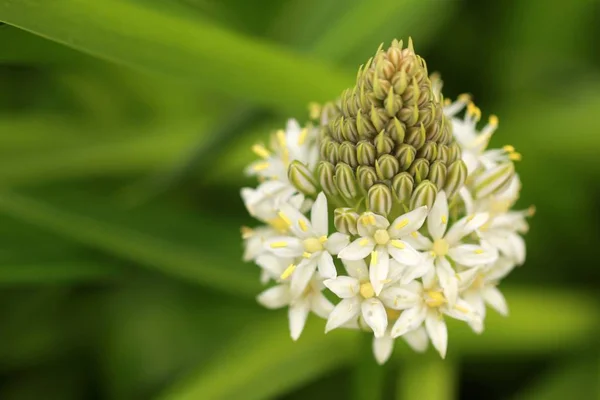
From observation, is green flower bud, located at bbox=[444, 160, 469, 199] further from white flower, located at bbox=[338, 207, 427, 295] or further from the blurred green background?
the blurred green background

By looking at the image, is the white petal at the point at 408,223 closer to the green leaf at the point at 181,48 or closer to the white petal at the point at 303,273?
the white petal at the point at 303,273

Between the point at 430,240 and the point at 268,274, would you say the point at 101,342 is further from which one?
the point at 430,240

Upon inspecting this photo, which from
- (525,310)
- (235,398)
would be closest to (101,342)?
(235,398)

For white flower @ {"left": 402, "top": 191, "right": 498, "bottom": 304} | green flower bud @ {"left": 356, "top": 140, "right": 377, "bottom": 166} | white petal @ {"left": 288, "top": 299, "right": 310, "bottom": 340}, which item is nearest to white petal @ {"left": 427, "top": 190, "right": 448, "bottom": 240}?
white flower @ {"left": 402, "top": 191, "right": 498, "bottom": 304}

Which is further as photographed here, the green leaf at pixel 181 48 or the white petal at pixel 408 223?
the green leaf at pixel 181 48

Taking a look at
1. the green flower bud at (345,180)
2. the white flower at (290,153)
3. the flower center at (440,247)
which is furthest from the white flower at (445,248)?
the white flower at (290,153)

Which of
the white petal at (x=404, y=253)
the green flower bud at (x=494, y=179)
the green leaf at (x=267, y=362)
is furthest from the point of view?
the green leaf at (x=267, y=362)
